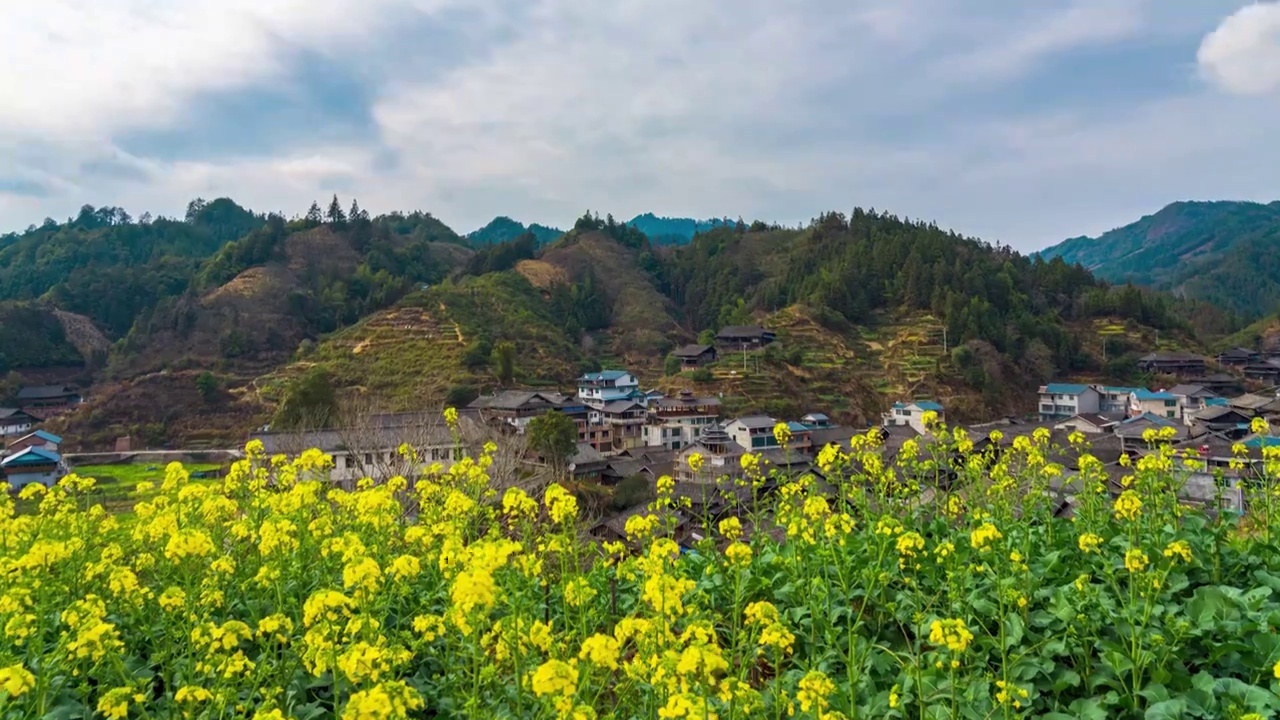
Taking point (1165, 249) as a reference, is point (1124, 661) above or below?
below

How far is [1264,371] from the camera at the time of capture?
49.1 m

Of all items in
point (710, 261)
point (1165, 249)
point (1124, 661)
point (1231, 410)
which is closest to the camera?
point (1124, 661)

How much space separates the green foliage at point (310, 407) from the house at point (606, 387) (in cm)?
1568

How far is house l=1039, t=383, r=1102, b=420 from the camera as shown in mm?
41062

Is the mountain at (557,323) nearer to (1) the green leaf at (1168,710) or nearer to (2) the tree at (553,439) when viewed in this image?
(2) the tree at (553,439)

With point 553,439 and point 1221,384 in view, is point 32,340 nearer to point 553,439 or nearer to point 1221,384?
point 553,439

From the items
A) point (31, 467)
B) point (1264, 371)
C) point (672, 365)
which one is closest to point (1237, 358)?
point (1264, 371)

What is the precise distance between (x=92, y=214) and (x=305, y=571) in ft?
343

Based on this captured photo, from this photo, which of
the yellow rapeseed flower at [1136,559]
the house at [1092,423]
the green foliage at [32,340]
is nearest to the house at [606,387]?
the house at [1092,423]

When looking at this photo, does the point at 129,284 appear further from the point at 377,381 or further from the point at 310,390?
the point at 310,390

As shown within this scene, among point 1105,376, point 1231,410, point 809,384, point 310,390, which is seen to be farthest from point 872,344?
point 310,390

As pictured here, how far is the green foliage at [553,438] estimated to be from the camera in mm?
24391

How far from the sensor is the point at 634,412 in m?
36.6

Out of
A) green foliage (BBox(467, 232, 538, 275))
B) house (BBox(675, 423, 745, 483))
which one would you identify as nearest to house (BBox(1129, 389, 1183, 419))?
house (BBox(675, 423, 745, 483))
